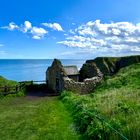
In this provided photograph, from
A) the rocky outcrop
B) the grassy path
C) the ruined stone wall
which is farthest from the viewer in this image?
the rocky outcrop

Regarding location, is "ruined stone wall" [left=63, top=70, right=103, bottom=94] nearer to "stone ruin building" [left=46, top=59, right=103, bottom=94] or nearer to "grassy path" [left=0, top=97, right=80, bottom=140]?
"stone ruin building" [left=46, top=59, right=103, bottom=94]

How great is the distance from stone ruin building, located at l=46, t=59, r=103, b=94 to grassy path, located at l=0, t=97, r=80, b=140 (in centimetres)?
1296

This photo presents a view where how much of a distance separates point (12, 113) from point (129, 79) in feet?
58.9

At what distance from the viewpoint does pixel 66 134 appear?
19.6 m

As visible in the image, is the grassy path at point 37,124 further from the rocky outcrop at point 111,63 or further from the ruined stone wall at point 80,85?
the rocky outcrop at point 111,63

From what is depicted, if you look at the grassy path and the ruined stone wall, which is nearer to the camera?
the grassy path

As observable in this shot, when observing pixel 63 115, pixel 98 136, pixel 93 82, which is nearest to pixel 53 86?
pixel 93 82

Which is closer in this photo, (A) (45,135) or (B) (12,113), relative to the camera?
(A) (45,135)

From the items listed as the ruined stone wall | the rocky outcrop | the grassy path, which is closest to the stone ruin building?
the ruined stone wall

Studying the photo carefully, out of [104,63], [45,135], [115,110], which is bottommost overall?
[45,135]

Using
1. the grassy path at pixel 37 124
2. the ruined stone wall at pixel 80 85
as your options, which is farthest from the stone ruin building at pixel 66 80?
the grassy path at pixel 37 124

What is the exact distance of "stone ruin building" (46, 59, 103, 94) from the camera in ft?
145

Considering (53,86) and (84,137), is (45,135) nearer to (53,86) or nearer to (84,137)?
(84,137)

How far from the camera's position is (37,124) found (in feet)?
75.6
